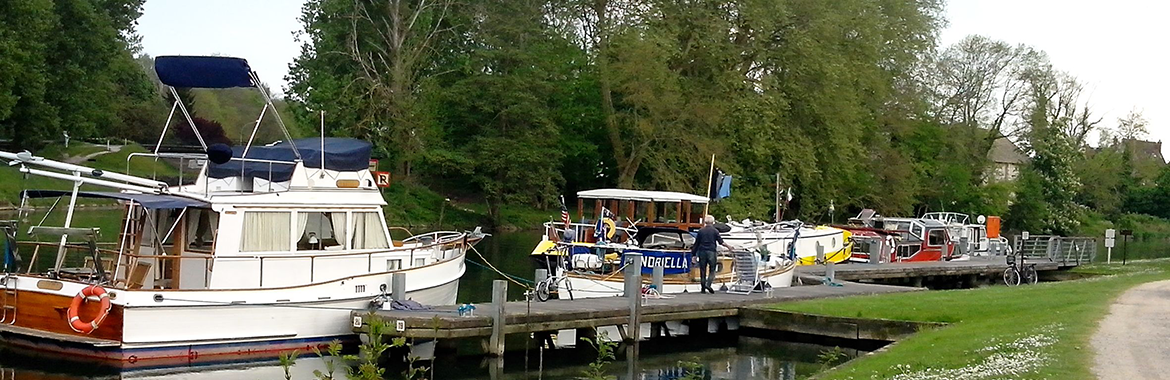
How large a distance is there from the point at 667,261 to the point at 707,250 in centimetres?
135

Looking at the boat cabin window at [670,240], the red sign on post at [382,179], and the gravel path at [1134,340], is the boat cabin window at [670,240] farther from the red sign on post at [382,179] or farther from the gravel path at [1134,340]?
the gravel path at [1134,340]

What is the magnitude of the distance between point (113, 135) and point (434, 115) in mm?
25236

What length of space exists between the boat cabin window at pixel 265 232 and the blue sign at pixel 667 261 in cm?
818

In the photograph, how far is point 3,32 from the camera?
58.6 m

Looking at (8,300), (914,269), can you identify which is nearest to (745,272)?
(914,269)

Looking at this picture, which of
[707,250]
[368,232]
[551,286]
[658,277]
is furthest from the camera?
[551,286]

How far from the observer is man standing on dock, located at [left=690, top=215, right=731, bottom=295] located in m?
27.6

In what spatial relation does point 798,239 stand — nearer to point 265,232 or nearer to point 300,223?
point 300,223

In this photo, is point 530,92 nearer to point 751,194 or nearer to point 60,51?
point 751,194

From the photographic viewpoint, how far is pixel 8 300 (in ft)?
71.5

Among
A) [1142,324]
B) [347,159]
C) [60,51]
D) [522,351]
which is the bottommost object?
[522,351]

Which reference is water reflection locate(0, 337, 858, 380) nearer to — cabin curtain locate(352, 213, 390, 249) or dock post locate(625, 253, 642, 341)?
dock post locate(625, 253, 642, 341)

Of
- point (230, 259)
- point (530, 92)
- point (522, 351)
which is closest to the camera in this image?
point (230, 259)

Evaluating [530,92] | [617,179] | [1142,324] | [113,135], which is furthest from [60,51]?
[1142,324]
